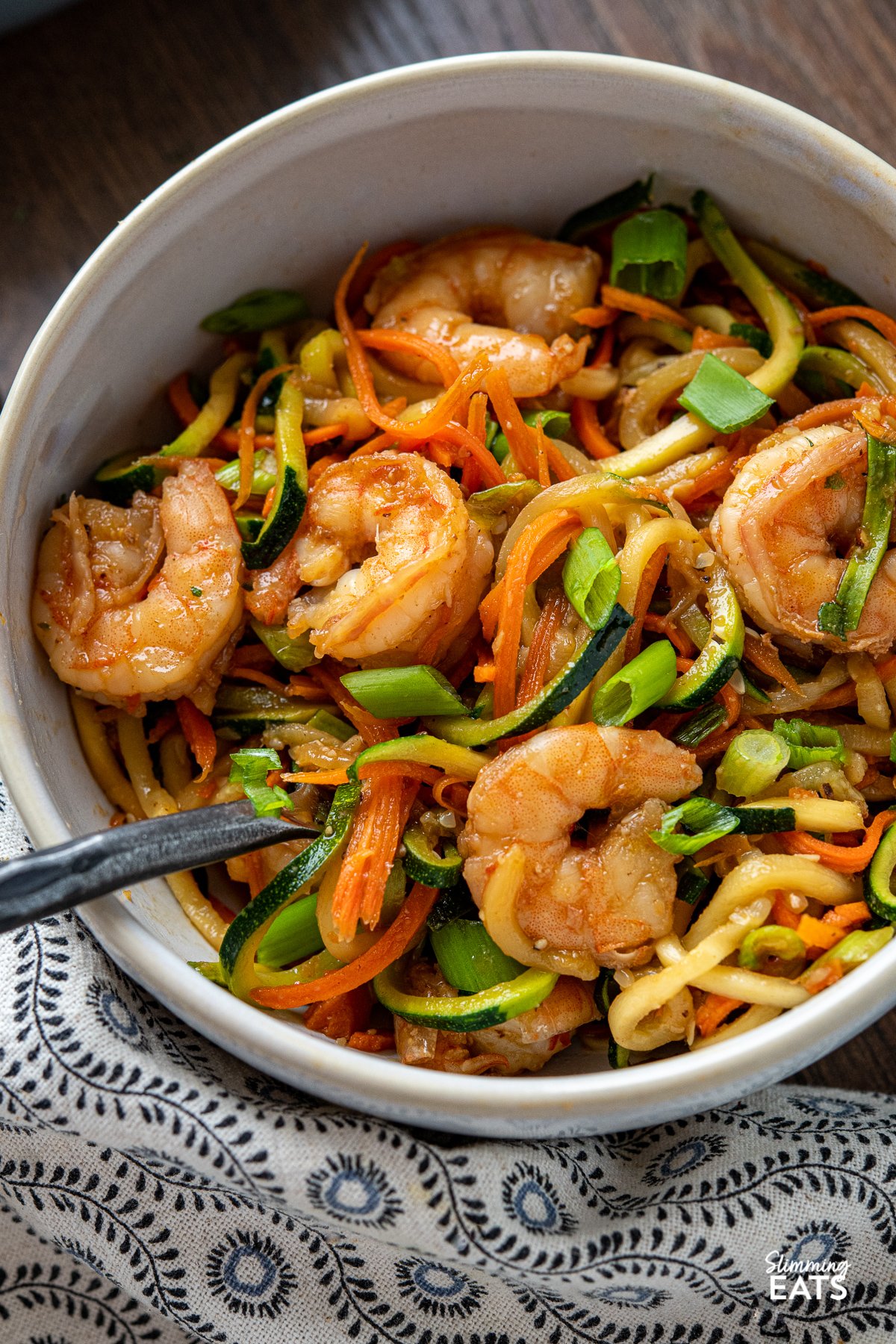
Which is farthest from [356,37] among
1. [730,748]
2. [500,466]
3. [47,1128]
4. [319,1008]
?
[47,1128]

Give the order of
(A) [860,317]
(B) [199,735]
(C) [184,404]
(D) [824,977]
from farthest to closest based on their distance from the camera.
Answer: (C) [184,404] → (A) [860,317] → (B) [199,735] → (D) [824,977]

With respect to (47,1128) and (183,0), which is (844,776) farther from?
(183,0)

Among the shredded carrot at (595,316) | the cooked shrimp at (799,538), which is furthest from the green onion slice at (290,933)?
the shredded carrot at (595,316)

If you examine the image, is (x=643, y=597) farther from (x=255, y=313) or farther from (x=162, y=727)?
(x=255, y=313)

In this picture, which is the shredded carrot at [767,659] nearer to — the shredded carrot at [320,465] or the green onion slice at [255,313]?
the shredded carrot at [320,465]

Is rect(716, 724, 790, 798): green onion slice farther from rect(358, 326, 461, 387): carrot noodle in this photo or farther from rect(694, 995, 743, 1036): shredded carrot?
rect(358, 326, 461, 387): carrot noodle

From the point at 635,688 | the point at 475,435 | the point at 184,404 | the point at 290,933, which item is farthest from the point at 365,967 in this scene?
the point at 184,404

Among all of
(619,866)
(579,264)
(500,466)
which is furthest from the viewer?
(579,264)
